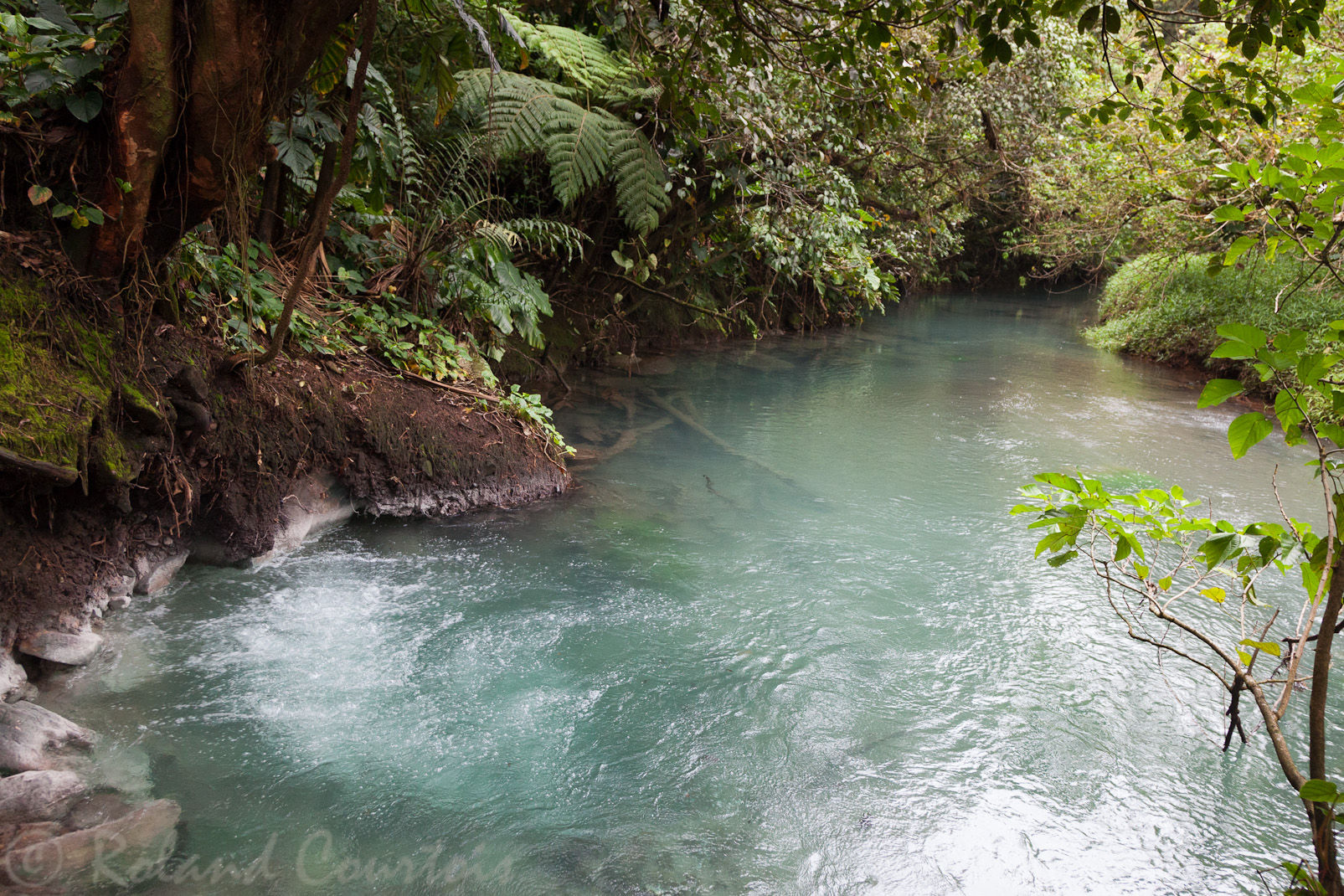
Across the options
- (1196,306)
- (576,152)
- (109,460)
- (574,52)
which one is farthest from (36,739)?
(1196,306)

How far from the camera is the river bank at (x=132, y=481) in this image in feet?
8.39

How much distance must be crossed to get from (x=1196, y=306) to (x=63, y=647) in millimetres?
12421

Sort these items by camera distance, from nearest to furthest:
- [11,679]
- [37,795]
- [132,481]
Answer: [37,795] → [11,679] → [132,481]

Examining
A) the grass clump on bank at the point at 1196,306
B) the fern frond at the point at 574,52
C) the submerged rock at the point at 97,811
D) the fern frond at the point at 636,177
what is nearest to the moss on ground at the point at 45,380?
the submerged rock at the point at 97,811

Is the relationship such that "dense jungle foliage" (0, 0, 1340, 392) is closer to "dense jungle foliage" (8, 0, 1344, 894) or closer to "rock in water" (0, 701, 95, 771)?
"dense jungle foliage" (8, 0, 1344, 894)

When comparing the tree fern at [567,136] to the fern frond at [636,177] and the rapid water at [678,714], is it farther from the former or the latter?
the rapid water at [678,714]

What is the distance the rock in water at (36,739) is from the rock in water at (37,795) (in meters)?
0.09

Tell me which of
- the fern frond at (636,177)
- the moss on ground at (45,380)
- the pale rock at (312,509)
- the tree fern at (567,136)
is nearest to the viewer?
the moss on ground at (45,380)

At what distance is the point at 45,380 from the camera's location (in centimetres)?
318

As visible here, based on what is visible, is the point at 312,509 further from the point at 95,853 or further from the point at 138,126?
the point at 95,853

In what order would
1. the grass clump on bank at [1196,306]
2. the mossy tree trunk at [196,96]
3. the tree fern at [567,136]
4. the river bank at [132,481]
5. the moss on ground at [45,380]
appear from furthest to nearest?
the grass clump on bank at [1196,306], the tree fern at [567,136], the moss on ground at [45,380], the mossy tree trunk at [196,96], the river bank at [132,481]

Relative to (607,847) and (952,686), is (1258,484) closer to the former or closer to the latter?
(952,686)

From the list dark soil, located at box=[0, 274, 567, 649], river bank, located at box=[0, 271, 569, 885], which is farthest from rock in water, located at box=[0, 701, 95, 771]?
dark soil, located at box=[0, 274, 567, 649]

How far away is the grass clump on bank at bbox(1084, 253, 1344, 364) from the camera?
9.23 m
